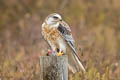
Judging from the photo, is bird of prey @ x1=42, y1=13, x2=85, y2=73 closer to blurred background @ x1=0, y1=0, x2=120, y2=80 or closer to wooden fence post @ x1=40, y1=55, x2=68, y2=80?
wooden fence post @ x1=40, y1=55, x2=68, y2=80

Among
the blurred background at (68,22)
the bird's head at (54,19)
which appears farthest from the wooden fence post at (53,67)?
the blurred background at (68,22)

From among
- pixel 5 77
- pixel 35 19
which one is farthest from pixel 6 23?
pixel 5 77

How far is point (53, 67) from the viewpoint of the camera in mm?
4828

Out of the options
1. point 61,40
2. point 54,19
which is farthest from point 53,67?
point 61,40

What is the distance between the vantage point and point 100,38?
11.7m

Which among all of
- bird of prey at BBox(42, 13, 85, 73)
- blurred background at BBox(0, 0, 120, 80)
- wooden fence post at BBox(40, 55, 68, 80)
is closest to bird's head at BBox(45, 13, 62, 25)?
bird of prey at BBox(42, 13, 85, 73)

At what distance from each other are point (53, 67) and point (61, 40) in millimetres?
1215

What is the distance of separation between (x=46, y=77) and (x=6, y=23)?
8.36 metres

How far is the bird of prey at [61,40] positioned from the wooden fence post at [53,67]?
0.91 meters

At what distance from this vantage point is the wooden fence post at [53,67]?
4828mm

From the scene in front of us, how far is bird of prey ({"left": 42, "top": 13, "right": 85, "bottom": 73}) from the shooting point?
5.80 m

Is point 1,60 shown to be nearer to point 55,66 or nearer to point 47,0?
point 55,66

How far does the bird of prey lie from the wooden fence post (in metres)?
0.91

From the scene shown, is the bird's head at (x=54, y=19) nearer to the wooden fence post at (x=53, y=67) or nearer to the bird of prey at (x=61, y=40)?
the bird of prey at (x=61, y=40)
